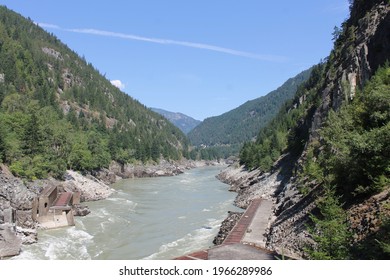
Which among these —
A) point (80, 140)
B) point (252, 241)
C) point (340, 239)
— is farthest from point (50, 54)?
point (340, 239)

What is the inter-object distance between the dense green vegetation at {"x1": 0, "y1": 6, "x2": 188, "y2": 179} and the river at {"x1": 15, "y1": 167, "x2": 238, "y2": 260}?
47.1 ft

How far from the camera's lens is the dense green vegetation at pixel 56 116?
6072 centimetres

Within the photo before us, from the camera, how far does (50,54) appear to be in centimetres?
17888

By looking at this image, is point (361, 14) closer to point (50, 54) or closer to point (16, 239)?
point (16, 239)

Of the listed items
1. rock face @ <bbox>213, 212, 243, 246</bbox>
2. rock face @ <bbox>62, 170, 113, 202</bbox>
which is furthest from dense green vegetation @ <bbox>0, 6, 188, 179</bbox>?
rock face @ <bbox>213, 212, 243, 246</bbox>

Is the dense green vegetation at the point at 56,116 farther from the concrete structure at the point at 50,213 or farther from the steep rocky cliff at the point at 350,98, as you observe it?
the steep rocky cliff at the point at 350,98

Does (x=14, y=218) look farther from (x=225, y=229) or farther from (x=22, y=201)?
(x=225, y=229)

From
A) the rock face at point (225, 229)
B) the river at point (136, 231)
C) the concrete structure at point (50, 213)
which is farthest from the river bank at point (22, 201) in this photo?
the rock face at point (225, 229)

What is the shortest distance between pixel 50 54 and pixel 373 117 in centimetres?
17884

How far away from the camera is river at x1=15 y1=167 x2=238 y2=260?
28.8 metres

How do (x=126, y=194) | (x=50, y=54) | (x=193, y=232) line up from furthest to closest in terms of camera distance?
(x=50, y=54)
(x=126, y=194)
(x=193, y=232)

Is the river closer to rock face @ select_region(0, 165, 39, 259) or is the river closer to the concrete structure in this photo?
rock face @ select_region(0, 165, 39, 259)
